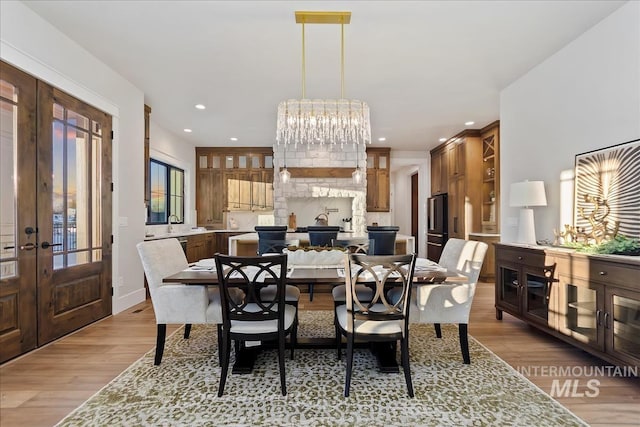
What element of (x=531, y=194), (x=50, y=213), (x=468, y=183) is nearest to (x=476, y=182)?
(x=468, y=183)

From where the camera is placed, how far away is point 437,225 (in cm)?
700

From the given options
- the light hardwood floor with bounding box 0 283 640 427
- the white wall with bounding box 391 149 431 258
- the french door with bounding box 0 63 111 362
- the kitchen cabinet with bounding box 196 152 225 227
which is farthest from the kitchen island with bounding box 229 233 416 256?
the white wall with bounding box 391 149 431 258

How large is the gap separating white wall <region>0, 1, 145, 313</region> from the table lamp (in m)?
4.38

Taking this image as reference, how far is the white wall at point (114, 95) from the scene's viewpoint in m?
2.51

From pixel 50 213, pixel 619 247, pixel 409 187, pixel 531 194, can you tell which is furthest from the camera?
pixel 409 187

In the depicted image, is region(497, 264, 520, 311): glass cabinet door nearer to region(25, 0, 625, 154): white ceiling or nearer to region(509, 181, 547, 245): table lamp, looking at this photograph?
region(509, 181, 547, 245): table lamp

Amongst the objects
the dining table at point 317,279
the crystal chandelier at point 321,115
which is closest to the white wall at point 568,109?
the dining table at point 317,279

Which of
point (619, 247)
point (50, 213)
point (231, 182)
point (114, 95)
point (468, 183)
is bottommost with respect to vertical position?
point (619, 247)

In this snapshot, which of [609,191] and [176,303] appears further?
[609,191]

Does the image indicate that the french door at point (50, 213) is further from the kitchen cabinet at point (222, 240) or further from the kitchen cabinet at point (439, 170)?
the kitchen cabinet at point (439, 170)

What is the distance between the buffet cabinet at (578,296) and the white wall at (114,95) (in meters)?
4.28

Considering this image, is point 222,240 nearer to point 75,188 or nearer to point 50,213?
point 75,188

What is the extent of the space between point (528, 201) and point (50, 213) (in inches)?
174

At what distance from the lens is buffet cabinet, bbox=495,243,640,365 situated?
209 centimetres
